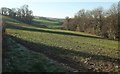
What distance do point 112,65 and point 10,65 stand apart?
8.63m

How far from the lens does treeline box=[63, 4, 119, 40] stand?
76.1 meters

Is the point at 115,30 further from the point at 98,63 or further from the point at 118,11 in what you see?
the point at 98,63

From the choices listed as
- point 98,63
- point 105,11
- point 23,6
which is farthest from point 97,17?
point 98,63

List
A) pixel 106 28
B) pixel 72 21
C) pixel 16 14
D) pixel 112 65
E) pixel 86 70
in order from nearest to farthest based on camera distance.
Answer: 1. pixel 86 70
2. pixel 112 65
3. pixel 106 28
4. pixel 72 21
5. pixel 16 14

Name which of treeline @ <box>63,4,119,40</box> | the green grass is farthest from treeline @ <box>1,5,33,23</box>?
the green grass

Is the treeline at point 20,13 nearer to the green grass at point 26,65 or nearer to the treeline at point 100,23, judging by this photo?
the treeline at point 100,23

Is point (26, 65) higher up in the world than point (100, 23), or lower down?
lower down

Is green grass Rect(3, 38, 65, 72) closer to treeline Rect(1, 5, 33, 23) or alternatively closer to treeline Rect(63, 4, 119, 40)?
treeline Rect(63, 4, 119, 40)

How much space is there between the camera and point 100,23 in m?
89.9

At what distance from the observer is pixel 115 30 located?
75.3 metres

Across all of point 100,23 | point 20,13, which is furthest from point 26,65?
point 20,13

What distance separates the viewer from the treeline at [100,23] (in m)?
76.1

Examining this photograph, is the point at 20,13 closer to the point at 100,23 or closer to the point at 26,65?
the point at 100,23

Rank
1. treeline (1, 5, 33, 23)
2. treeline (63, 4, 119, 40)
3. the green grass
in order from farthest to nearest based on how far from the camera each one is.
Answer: treeline (1, 5, 33, 23)
treeline (63, 4, 119, 40)
the green grass
